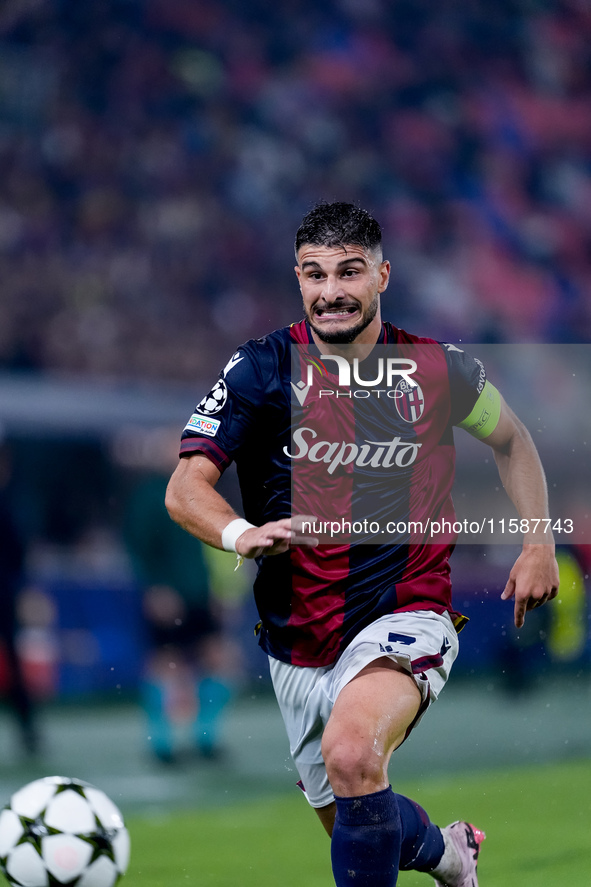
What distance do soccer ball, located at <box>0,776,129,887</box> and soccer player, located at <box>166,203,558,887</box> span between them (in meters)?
0.62

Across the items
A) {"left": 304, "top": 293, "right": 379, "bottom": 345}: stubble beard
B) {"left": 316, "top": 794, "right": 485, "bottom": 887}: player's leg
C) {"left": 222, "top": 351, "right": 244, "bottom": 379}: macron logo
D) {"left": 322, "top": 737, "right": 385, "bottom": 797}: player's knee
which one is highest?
{"left": 304, "top": 293, "right": 379, "bottom": 345}: stubble beard

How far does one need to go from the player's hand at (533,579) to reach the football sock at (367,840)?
0.76m

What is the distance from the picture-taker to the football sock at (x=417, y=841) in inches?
130

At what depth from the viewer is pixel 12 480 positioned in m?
9.12

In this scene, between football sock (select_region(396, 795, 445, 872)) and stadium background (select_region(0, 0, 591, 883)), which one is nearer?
football sock (select_region(396, 795, 445, 872))

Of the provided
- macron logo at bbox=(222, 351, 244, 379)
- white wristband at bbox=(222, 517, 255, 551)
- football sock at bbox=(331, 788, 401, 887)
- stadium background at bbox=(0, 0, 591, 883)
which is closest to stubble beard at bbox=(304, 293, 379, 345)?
macron logo at bbox=(222, 351, 244, 379)

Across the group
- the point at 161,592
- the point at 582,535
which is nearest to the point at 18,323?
the point at 161,592

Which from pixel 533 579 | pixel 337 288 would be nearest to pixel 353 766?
pixel 533 579

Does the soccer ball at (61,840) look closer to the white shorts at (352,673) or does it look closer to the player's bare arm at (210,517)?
the white shorts at (352,673)

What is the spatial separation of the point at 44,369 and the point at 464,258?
260 inches

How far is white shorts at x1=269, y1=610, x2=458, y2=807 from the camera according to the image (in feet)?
10.1

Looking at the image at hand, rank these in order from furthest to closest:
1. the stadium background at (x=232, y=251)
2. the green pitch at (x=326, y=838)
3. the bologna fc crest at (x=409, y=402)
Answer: the stadium background at (x=232, y=251), the green pitch at (x=326, y=838), the bologna fc crest at (x=409, y=402)

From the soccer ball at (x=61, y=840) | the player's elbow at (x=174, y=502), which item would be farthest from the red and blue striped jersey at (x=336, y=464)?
the soccer ball at (x=61, y=840)

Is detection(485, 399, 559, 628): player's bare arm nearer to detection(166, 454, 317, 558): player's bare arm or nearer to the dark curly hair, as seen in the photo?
the dark curly hair
